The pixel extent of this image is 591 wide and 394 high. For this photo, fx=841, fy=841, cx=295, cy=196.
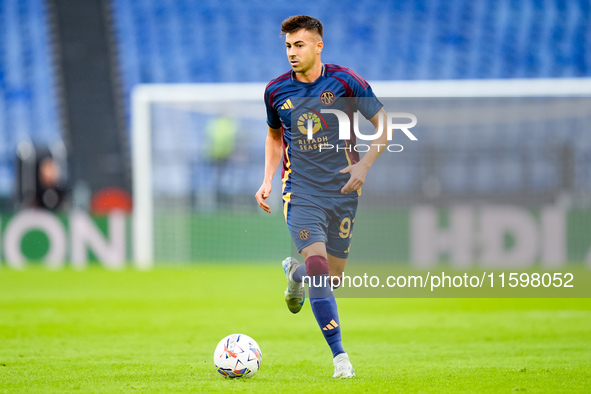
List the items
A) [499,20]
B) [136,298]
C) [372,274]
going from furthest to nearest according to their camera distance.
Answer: [499,20]
[372,274]
[136,298]

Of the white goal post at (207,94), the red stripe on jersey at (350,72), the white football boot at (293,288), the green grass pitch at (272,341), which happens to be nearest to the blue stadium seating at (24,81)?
the white goal post at (207,94)

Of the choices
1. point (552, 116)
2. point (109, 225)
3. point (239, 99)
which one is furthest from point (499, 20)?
point (109, 225)

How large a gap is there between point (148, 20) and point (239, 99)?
360 inches

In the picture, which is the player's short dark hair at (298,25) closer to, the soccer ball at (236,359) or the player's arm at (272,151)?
the player's arm at (272,151)

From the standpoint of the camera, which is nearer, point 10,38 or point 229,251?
point 229,251

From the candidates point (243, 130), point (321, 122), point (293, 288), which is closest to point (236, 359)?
point (293, 288)

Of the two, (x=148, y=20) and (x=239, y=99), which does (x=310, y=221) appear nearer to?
(x=239, y=99)

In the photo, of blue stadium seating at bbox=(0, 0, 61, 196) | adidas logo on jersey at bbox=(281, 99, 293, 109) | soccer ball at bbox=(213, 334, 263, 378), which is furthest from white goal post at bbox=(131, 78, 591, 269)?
soccer ball at bbox=(213, 334, 263, 378)

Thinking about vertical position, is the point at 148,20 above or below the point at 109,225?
above

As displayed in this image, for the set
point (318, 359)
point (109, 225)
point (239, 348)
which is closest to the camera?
point (239, 348)

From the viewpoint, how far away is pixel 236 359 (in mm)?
4934

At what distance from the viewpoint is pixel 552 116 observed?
45.5ft

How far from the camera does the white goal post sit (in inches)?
516

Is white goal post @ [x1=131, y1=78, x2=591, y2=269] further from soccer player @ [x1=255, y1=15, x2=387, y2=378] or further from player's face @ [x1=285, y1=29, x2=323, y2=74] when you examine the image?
player's face @ [x1=285, y1=29, x2=323, y2=74]
